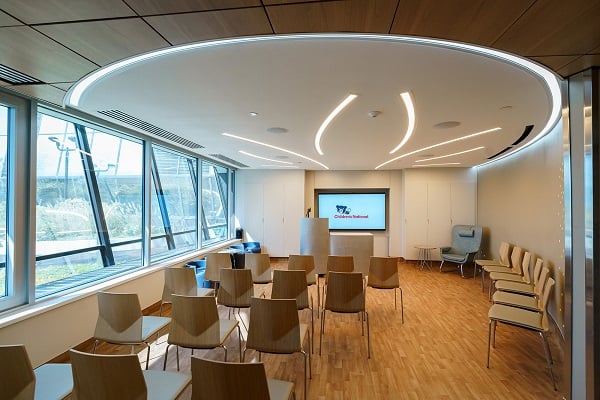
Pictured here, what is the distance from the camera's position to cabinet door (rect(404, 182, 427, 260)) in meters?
8.95

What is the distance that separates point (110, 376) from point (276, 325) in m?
1.20

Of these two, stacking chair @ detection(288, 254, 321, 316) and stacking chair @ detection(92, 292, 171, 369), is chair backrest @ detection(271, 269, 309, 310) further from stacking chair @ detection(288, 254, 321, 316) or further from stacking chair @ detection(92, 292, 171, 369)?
stacking chair @ detection(92, 292, 171, 369)

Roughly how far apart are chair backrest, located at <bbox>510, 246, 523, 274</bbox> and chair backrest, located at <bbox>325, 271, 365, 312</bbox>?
12.1 ft

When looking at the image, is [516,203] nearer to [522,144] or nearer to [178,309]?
[522,144]

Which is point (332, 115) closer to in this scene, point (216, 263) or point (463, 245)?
point (216, 263)

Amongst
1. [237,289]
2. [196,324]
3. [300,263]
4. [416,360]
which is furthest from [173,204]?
[416,360]

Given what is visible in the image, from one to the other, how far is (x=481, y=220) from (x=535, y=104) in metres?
5.80

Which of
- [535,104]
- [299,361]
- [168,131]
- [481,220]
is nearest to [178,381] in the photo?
[299,361]

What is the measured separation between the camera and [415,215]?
898 centimetres

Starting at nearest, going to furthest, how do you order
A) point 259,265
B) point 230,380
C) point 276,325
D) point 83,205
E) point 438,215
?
point 230,380, point 276,325, point 83,205, point 259,265, point 438,215

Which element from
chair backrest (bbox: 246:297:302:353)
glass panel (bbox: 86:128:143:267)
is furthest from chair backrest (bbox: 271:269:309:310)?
glass panel (bbox: 86:128:143:267)

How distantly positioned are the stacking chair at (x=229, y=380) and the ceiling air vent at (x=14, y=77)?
281 cm

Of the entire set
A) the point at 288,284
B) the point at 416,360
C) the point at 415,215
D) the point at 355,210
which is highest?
the point at 355,210

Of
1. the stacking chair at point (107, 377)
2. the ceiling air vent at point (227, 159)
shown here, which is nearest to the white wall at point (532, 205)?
the stacking chair at point (107, 377)
